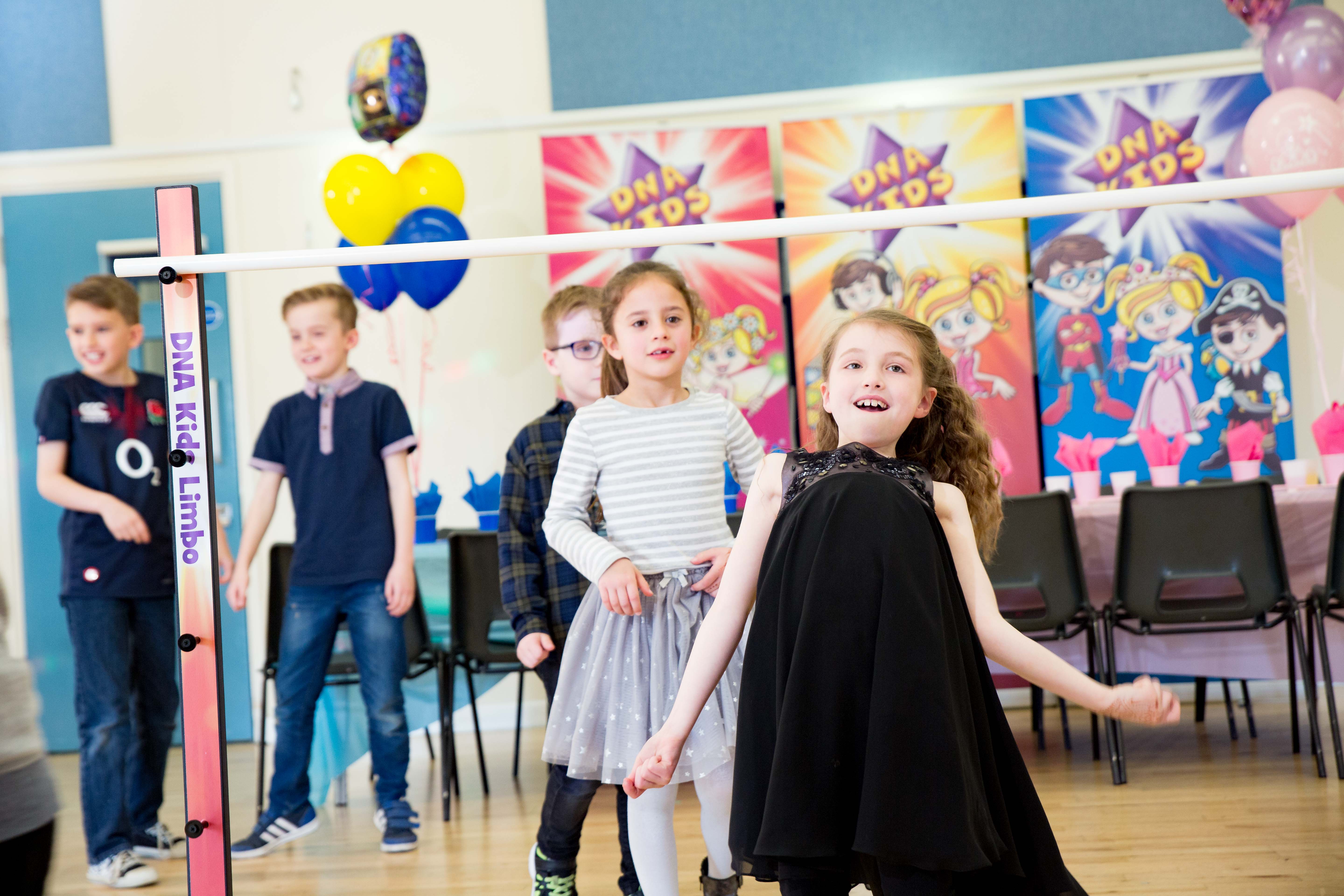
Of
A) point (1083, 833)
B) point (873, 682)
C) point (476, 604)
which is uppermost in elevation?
point (873, 682)

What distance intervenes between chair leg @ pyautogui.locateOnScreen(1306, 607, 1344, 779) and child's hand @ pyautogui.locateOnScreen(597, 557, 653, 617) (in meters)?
1.95

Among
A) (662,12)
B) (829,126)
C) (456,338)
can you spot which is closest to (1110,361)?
(829,126)

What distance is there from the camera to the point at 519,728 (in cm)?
342

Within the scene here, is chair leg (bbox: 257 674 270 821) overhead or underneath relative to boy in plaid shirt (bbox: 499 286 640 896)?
underneath

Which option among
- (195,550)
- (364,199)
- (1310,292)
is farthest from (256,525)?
(1310,292)

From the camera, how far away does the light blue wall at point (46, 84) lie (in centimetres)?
446

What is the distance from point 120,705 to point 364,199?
1.75 m

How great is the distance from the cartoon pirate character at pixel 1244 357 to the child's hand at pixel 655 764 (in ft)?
10.6

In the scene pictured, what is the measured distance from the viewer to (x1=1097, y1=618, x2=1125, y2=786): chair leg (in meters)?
2.93

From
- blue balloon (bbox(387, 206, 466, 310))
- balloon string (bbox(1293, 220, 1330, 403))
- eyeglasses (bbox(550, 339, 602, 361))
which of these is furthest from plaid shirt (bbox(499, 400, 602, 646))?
balloon string (bbox(1293, 220, 1330, 403))

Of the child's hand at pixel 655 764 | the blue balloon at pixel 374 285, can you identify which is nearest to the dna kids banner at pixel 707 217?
the blue balloon at pixel 374 285

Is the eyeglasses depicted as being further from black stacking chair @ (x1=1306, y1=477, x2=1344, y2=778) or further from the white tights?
black stacking chair @ (x1=1306, y1=477, x2=1344, y2=778)

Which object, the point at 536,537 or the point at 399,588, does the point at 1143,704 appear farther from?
the point at 399,588

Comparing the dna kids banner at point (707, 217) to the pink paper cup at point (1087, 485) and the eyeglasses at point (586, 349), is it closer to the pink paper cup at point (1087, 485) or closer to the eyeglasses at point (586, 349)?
the pink paper cup at point (1087, 485)
